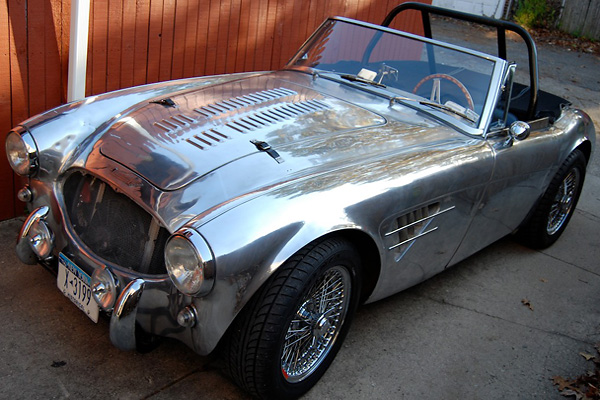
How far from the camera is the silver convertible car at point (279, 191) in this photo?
253cm

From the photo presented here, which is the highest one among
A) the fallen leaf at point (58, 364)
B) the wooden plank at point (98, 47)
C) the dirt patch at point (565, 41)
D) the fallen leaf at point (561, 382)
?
the wooden plank at point (98, 47)

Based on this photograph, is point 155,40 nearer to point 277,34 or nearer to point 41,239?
point 277,34

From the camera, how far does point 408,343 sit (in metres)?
3.44

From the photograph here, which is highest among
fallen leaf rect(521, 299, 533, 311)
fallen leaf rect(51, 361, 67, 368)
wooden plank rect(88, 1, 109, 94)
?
wooden plank rect(88, 1, 109, 94)

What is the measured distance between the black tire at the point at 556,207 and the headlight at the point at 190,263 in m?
2.81

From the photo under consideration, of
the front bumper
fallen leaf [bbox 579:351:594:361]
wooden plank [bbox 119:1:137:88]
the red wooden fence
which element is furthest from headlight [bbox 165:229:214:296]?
wooden plank [bbox 119:1:137:88]

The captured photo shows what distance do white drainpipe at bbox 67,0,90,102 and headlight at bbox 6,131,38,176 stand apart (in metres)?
0.98

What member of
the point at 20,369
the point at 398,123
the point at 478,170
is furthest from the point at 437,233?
the point at 20,369

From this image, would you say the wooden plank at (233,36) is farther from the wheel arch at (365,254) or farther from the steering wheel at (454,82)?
the wheel arch at (365,254)

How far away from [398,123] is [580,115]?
1835 millimetres

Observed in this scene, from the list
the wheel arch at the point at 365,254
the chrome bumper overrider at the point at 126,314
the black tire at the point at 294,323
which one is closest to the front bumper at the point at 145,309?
the chrome bumper overrider at the point at 126,314

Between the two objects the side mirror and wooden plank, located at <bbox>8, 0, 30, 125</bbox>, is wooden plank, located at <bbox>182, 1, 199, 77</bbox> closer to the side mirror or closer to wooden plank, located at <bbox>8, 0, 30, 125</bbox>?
wooden plank, located at <bbox>8, 0, 30, 125</bbox>

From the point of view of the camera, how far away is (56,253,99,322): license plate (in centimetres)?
272

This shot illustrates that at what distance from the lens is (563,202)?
4.79 metres
